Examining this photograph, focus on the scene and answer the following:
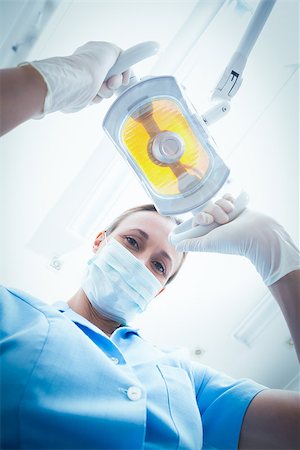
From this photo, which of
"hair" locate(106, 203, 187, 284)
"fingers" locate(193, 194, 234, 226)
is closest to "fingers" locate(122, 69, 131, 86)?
"fingers" locate(193, 194, 234, 226)

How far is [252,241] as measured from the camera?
1.04 m

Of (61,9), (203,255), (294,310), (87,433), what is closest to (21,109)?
(61,9)

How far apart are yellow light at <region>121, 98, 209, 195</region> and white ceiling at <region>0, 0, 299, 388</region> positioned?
0.30m

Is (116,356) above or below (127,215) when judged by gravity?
below

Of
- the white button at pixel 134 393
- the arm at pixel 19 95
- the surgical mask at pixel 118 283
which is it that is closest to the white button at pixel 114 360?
the white button at pixel 134 393

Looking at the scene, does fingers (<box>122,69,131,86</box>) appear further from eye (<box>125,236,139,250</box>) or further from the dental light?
eye (<box>125,236,139,250</box>)

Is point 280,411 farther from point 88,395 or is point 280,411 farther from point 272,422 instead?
point 88,395

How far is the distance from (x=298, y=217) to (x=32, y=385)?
1.33m

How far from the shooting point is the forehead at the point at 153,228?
1396mm

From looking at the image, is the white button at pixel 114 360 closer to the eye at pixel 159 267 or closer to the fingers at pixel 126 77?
the eye at pixel 159 267

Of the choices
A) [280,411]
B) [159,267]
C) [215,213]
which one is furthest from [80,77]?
[280,411]

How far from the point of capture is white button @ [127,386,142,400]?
86 cm

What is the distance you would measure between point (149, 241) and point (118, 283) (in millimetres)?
235

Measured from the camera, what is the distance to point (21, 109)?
0.78 m
